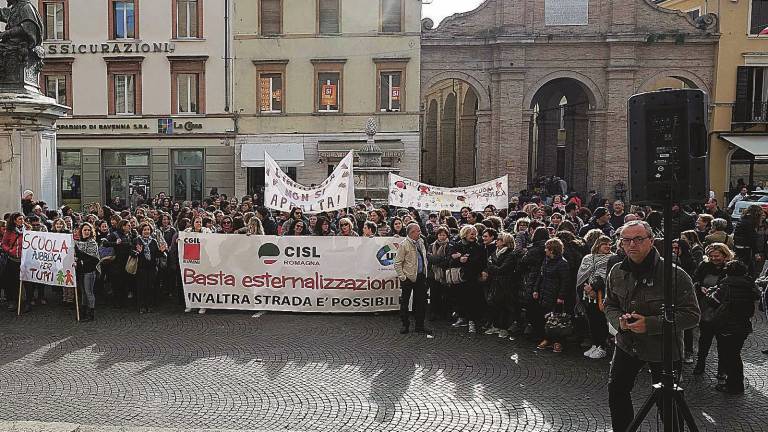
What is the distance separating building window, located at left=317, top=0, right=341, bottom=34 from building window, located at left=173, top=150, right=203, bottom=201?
320 inches

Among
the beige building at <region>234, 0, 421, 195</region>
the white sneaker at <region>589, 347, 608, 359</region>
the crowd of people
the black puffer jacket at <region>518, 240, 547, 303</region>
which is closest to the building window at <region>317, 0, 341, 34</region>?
the beige building at <region>234, 0, 421, 195</region>

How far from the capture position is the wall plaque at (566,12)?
31984 millimetres

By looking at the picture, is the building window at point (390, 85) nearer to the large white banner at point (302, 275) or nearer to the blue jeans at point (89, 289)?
the large white banner at point (302, 275)

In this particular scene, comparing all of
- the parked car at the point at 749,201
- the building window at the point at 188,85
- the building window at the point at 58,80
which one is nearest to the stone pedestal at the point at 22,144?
the building window at the point at 188,85

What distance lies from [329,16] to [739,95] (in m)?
19.0

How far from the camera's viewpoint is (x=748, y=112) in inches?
1265

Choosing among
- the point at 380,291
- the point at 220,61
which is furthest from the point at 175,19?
the point at 380,291

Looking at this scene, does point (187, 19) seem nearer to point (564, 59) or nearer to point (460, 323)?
point (564, 59)

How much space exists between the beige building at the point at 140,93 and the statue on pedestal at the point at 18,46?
17865mm

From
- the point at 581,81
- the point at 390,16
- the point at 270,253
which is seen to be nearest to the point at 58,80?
the point at 390,16

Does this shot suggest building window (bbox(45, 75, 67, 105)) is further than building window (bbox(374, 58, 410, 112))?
Yes

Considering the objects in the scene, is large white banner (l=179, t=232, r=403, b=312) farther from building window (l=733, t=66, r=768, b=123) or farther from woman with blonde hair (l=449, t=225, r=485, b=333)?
building window (l=733, t=66, r=768, b=123)

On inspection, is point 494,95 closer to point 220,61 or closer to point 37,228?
point 220,61

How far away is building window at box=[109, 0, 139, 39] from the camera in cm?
3228
